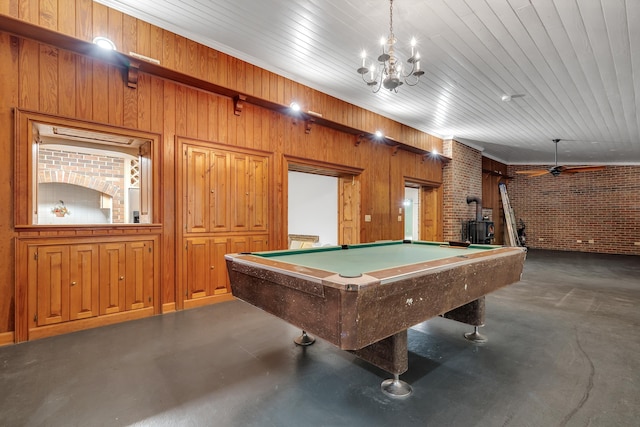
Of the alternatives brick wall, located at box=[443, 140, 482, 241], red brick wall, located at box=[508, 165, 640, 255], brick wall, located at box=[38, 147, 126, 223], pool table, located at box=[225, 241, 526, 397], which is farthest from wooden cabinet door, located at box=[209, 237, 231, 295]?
red brick wall, located at box=[508, 165, 640, 255]

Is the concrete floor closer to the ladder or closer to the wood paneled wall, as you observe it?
the wood paneled wall

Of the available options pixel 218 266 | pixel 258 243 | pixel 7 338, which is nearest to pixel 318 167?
pixel 258 243

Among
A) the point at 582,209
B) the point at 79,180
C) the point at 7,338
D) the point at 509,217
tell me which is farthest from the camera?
the point at 509,217

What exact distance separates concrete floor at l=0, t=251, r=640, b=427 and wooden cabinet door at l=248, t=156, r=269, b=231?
128 centimetres

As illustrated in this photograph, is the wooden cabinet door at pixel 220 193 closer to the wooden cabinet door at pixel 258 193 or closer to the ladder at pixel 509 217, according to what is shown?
the wooden cabinet door at pixel 258 193

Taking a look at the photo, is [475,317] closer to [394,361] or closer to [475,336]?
[475,336]

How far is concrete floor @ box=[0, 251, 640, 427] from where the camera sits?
1.58 m

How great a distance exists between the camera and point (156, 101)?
10.4 feet

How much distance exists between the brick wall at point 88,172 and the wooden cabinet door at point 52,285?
3.94m

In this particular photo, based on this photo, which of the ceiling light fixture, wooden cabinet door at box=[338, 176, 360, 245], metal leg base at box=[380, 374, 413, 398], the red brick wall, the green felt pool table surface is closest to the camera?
metal leg base at box=[380, 374, 413, 398]

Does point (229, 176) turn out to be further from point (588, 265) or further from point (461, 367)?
point (588, 265)

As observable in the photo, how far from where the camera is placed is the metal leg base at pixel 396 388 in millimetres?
1763

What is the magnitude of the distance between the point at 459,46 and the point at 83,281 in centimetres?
446

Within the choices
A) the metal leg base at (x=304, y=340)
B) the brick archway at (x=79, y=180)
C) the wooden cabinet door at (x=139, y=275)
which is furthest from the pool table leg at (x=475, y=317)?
the brick archway at (x=79, y=180)
